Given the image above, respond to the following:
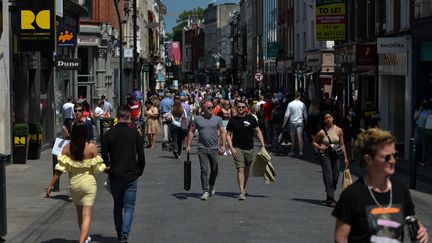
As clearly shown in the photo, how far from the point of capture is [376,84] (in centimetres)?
2900

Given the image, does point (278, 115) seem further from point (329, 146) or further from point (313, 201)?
point (329, 146)

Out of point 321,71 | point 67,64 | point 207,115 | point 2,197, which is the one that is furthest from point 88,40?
point 2,197

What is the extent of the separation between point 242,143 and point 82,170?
513 centimetres

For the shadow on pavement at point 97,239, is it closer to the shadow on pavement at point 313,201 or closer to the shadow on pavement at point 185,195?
the shadow on pavement at point 185,195

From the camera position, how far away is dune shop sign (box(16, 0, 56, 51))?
21938 millimetres

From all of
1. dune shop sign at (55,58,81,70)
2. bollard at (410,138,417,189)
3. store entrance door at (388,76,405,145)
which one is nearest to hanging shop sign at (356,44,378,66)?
store entrance door at (388,76,405,145)

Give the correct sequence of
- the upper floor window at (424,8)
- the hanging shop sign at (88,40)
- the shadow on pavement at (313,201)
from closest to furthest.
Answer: the shadow on pavement at (313,201)
the upper floor window at (424,8)
the hanging shop sign at (88,40)

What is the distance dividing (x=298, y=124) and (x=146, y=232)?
13105 millimetres

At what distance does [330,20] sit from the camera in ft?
112

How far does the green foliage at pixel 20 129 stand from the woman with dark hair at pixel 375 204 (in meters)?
16.5

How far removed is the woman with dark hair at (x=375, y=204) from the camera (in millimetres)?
5379

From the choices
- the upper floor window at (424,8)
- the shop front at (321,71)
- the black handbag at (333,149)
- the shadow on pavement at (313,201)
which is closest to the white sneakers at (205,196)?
the shadow on pavement at (313,201)

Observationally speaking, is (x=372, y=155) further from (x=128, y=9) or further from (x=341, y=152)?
(x=128, y=9)

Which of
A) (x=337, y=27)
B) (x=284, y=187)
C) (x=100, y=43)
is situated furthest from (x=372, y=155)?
(x=100, y=43)
